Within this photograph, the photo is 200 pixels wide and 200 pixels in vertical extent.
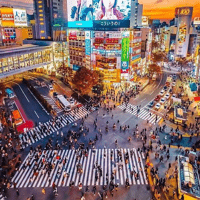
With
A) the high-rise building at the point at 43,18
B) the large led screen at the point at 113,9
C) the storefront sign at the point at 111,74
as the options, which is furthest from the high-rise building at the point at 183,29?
the high-rise building at the point at 43,18

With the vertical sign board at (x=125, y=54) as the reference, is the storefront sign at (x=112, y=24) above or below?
above

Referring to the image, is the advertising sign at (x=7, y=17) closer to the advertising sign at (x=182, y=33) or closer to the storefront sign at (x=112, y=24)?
the storefront sign at (x=112, y=24)

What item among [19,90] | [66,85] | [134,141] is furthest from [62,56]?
[134,141]

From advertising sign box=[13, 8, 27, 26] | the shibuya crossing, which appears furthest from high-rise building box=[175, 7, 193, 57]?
advertising sign box=[13, 8, 27, 26]

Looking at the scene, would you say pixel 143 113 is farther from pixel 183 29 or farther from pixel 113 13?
pixel 183 29

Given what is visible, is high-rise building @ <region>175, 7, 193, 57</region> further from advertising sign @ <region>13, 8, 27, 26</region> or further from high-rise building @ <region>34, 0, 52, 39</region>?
advertising sign @ <region>13, 8, 27, 26</region>

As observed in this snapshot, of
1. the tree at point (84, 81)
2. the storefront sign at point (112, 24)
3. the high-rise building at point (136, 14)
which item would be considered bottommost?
the tree at point (84, 81)
